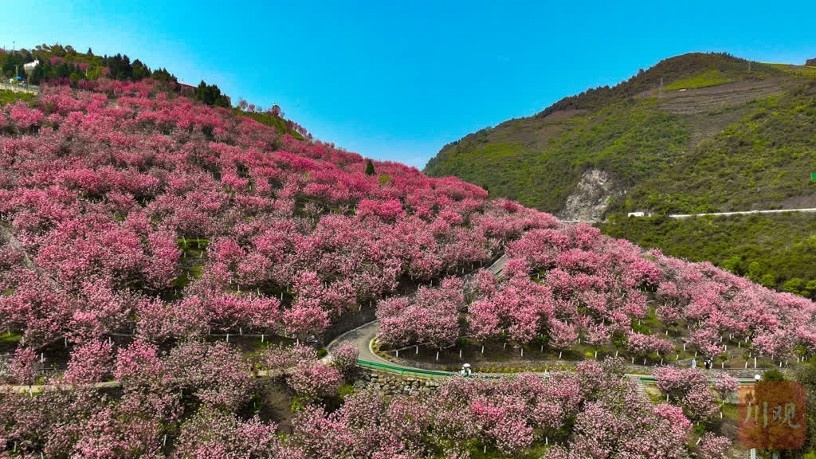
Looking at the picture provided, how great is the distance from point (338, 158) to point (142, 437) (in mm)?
54912

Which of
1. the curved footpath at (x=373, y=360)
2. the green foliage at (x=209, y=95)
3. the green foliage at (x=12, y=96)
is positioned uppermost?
the green foliage at (x=209, y=95)

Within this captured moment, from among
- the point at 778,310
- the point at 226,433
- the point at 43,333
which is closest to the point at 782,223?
the point at 778,310

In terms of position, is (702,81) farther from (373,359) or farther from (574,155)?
(373,359)

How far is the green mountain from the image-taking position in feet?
216

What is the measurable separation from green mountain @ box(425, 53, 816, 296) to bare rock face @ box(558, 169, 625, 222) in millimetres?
302

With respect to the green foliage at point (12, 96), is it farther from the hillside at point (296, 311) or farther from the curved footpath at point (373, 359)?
the curved footpath at point (373, 359)

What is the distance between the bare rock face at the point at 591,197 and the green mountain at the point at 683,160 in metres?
0.30

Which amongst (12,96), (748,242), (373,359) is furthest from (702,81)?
(12,96)

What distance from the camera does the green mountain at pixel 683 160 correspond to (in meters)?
65.8

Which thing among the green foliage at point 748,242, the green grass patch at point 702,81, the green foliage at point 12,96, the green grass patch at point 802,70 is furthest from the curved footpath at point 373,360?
the green grass patch at point 802,70

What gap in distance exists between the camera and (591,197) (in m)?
110

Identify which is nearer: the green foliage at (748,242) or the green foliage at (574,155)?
the green foliage at (748,242)

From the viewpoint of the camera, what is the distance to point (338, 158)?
225 ft

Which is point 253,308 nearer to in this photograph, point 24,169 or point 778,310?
point 24,169
